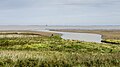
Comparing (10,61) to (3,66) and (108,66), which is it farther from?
(108,66)

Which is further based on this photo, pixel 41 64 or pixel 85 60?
pixel 85 60

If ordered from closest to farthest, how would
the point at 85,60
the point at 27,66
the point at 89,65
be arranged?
the point at 27,66 < the point at 89,65 < the point at 85,60

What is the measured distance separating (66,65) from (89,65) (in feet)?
4.90

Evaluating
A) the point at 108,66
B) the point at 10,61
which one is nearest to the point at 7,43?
the point at 10,61

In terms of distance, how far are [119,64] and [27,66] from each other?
19.0 feet

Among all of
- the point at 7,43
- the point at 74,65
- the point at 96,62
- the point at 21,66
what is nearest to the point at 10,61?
the point at 21,66

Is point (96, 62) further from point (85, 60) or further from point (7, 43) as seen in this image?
point (7, 43)

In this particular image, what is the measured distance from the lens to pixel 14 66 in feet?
54.8

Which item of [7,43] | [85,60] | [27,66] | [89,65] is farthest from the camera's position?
[7,43]

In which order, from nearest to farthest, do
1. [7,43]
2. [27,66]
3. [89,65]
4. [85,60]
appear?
[27,66] < [89,65] < [85,60] < [7,43]

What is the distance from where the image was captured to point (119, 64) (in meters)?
17.5

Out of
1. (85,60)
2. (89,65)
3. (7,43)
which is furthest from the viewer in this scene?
(7,43)

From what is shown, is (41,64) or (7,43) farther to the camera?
(7,43)

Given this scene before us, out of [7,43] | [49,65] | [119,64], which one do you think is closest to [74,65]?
[49,65]
